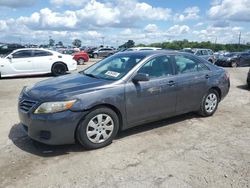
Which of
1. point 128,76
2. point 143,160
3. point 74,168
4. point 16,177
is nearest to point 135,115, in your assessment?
point 128,76

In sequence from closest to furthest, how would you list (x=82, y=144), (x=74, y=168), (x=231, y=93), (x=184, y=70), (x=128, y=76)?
(x=74, y=168)
(x=82, y=144)
(x=128, y=76)
(x=184, y=70)
(x=231, y=93)

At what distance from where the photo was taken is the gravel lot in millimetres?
3559

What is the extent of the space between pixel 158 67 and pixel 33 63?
9678 millimetres

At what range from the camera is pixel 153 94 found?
5.05 m

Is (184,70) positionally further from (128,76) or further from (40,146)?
→ (40,146)

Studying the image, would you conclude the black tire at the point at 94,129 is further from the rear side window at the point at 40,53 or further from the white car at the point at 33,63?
the rear side window at the point at 40,53

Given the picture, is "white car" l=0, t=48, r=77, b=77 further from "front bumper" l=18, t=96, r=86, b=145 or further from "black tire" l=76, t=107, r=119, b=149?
"black tire" l=76, t=107, r=119, b=149

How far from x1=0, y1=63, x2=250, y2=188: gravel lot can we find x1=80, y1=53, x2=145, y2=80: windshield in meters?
1.12

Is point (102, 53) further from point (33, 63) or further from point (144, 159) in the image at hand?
point (144, 159)

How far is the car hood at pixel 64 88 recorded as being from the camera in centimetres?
427

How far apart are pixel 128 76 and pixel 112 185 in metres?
1.99

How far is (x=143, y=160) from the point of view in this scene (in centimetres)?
411

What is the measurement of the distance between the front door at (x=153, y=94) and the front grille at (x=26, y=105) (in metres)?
1.50

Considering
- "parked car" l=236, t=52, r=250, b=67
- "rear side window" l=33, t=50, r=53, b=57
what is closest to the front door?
"rear side window" l=33, t=50, r=53, b=57
